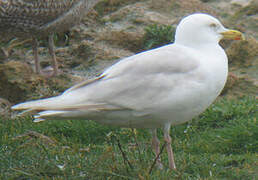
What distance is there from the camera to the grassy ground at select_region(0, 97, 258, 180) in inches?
188

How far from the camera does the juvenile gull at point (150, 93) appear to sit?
4.67m

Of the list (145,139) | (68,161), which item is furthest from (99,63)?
(68,161)

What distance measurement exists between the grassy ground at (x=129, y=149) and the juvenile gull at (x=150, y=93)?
279mm

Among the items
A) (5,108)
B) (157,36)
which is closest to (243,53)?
(157,36)

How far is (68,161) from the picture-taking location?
5.11 meters

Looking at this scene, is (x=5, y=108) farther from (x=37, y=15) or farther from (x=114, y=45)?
(x=114, y=45)

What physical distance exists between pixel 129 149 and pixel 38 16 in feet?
9.49

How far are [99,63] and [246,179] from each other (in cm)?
425

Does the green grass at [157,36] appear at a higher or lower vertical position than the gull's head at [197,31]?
lower

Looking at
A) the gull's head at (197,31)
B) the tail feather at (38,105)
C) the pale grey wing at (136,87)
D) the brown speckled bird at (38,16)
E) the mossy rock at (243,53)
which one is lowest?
the mossy rock at (243,53)

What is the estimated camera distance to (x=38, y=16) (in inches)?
305

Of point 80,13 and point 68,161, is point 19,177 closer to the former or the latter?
point 68,161

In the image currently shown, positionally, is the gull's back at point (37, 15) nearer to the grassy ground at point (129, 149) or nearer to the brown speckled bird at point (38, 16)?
the brown speckled bird at point (38, 16)

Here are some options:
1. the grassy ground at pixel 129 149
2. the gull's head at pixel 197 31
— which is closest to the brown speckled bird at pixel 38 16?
the grassy ground at pixel 129 149
